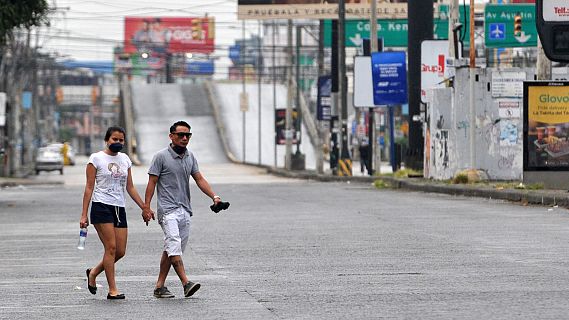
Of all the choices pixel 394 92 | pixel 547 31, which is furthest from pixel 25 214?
pixel 394 92

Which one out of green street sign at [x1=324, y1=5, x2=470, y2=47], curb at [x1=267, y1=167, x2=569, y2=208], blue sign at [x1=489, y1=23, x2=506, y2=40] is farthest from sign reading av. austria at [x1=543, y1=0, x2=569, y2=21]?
green street sign at [x1=324, y1=5, x2=470, y2=47]

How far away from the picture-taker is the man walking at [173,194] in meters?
14.8

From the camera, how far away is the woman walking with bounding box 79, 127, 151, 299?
48.9 feet

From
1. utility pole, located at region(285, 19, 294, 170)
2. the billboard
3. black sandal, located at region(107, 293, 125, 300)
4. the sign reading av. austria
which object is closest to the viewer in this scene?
black sandal, located at region(107, 293, 125, 300)

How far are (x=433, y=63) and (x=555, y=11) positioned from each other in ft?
55.9

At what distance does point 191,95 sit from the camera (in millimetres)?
126062

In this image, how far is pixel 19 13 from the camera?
1501 inches

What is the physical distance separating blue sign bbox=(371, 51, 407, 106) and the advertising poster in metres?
19.1

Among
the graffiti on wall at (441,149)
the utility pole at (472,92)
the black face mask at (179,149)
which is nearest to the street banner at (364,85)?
the graffiti on wall at (441,149)

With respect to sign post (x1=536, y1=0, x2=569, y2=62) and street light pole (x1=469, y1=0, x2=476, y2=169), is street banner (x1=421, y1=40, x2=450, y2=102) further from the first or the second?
sign post (x1=536, y1=0, x2=569, y2=62)

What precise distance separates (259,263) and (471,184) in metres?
22.7

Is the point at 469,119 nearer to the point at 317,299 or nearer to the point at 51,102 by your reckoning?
the point at 317,299

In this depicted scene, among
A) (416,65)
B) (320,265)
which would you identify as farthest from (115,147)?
(416,65)

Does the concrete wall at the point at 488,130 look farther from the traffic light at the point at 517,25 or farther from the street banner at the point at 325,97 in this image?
the street banner at the point at 325,97
